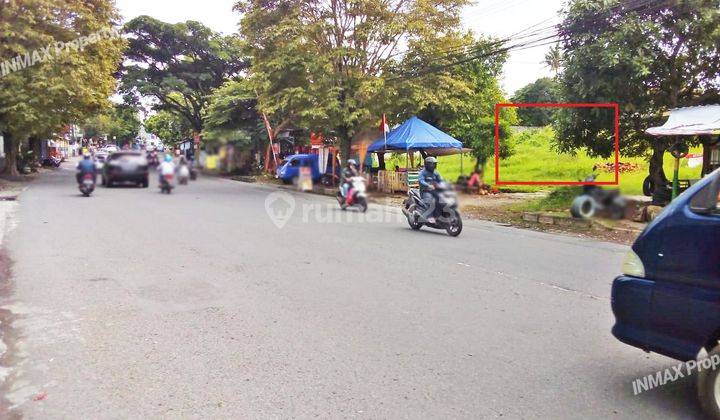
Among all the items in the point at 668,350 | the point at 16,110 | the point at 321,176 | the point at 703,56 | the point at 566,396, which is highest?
the point at 703,56

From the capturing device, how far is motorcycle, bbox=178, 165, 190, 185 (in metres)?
1.04

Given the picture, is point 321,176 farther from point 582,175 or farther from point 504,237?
point 504,237

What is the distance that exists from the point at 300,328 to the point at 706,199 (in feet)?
13.0

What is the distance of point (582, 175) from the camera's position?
1119 millimetres

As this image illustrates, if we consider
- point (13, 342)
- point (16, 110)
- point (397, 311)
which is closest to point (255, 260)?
point (397, 311)

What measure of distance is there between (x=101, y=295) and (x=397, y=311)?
3.48 metres

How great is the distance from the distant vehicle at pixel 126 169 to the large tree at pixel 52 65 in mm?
444

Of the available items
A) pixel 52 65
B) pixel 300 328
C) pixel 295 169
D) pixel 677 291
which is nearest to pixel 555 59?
pixel 295 169

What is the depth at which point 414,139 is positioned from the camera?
2.38 m

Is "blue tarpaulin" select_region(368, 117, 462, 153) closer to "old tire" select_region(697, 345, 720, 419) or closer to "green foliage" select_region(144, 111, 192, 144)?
"green foliage" select_region(144, 111, 192, 144)

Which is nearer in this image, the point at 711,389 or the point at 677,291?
the point at 677,291

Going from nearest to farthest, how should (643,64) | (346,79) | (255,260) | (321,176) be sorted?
1. (643,64)
2. (321,176)
3. (346,79)
4. (255,260)

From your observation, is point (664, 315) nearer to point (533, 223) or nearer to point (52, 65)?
point (533, 223)

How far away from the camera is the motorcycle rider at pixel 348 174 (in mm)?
1513
